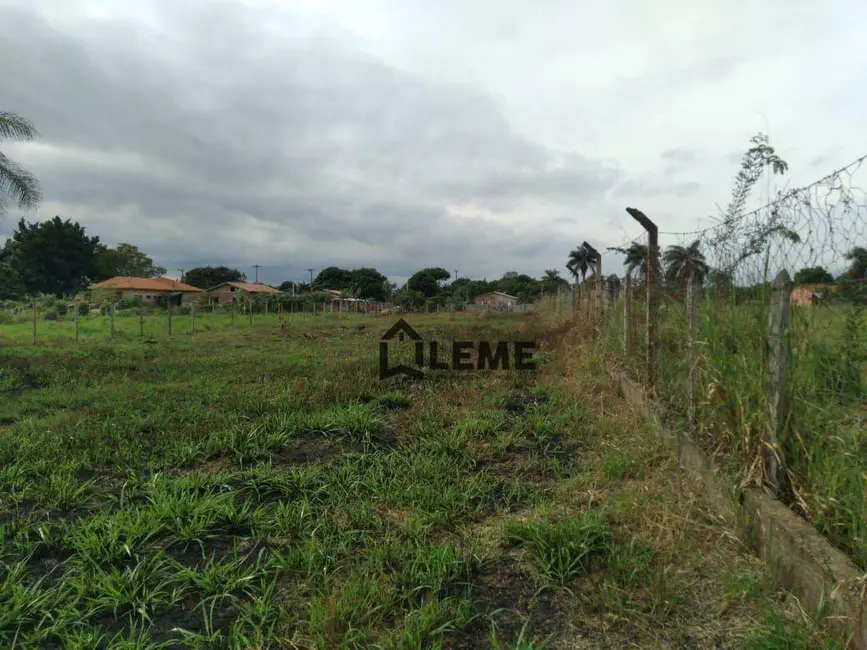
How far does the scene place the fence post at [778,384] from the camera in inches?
84.6

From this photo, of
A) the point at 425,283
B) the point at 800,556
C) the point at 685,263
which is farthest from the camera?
the point at 425,283

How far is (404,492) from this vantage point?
2932 millimetres

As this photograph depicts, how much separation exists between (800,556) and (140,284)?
60069mm

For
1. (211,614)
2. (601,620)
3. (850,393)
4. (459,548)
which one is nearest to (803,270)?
(850,393)

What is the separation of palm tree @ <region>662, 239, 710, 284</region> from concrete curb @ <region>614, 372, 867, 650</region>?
1451 millimetres

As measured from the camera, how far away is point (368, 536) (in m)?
2.46

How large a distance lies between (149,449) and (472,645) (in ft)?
10.8

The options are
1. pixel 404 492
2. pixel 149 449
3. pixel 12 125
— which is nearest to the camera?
pixel 404 492

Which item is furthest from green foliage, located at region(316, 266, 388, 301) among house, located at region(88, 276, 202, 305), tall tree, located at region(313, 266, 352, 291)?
house, located at region(88, 276, 202, 305)

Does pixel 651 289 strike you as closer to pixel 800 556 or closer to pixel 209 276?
pixel 800 556

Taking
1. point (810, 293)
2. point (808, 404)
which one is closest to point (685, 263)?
point (810, 293)

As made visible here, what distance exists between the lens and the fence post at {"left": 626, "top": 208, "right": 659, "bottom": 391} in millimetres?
4227

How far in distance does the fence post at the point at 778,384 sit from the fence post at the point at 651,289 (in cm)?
200

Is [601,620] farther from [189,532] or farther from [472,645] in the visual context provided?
[189,532]
